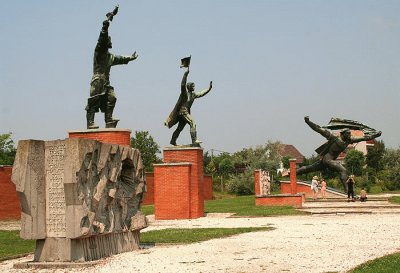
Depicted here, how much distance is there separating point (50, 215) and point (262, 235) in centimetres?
583

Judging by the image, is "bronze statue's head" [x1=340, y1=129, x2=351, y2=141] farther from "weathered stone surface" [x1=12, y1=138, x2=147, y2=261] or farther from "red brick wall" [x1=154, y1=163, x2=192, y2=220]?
"weathered stone surface" [x1=12, y1=138, x2=147, y2=261]

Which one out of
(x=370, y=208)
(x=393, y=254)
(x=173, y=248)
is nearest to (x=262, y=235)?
(x=173, y=248)

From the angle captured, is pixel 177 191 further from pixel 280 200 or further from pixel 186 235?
pixel 186 235

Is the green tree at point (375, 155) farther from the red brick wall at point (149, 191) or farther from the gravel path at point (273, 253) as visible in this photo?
the gravel path at point (273, 253)

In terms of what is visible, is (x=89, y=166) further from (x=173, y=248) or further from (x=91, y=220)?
(x=173, y=248)

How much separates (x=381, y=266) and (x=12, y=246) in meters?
8.65

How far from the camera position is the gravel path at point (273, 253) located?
9.59 metres

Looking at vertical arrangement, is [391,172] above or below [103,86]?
below

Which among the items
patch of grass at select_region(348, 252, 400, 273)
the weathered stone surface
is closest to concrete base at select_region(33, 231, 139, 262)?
the weathered stone surface

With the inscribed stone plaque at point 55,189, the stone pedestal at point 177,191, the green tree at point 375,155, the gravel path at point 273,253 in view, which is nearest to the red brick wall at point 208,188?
the stone pedestal at point 177,191

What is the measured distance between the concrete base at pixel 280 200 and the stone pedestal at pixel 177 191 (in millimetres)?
5724

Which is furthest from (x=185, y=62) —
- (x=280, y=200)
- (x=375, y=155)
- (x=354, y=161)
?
(x=375, y=155)

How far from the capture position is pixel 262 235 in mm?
14500

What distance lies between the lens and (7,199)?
24469mm
